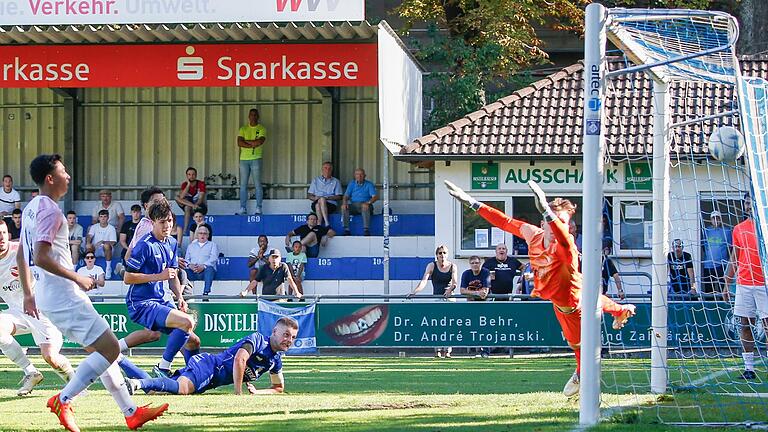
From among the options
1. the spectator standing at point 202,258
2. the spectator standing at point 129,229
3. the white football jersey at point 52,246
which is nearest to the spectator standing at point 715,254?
the white football jersey at point 52,246

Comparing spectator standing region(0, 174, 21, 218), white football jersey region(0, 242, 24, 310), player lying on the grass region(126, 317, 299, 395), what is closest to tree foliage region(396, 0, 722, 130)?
spectator standing region(0, 174, 21, 218)

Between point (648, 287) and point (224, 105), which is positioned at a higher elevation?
point (224, 105)

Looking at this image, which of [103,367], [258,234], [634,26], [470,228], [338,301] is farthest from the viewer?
[258,234]

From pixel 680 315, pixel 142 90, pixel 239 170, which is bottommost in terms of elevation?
pixel 680 315

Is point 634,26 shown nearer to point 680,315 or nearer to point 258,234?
point 680,315

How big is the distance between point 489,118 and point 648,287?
650 cm

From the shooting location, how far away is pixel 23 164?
31828 mm

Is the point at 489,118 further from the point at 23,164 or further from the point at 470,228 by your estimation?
the point at 23,164

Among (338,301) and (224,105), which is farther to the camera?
(224,105)

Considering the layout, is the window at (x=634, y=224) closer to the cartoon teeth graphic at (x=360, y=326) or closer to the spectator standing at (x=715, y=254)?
the cartoon teeth graphic at (x=360, y=326)

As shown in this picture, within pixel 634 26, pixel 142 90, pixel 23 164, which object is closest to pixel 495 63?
pixel 142 90

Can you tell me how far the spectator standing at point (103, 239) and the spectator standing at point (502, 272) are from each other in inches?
343

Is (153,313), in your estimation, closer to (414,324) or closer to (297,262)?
(414,324)

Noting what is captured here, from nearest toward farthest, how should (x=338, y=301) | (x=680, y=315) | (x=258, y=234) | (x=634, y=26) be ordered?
(x=634, y=26) → (x=680, y=315) → (x=338, y=301) → (x=258, y=234)
